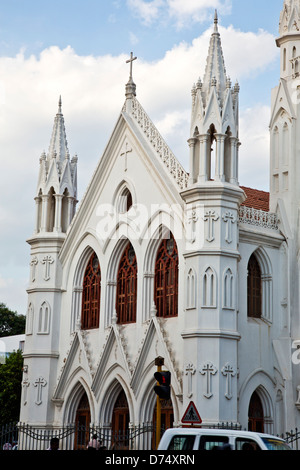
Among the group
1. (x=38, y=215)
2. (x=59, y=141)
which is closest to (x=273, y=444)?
(x=38, y=215)

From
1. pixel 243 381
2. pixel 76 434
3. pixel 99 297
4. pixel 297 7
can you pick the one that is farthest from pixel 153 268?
pixel 297 7

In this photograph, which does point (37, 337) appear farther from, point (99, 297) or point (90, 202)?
point (90, 202)

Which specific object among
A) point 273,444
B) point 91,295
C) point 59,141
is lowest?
point 273,444

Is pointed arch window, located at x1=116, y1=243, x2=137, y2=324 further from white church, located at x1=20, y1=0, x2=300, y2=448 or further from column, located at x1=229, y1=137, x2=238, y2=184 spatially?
column, located at x1=229, y1=137, x2=238, y2=184

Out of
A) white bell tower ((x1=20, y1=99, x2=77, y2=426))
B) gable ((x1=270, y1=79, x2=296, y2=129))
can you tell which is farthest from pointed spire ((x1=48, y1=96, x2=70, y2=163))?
gable ((x1=270, y1=79, x2=296, y2=129))

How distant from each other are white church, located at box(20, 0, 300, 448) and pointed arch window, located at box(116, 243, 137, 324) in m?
0.06

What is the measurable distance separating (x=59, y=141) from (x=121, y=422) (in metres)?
12.7

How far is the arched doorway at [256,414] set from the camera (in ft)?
91.2

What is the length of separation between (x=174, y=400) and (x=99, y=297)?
6822 millimetres

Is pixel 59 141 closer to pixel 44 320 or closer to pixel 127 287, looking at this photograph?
pixel 44 320

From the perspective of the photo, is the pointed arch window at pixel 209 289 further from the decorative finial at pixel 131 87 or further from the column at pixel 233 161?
the decorative finial at pixel 131 87

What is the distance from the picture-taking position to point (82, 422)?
31.9 metres

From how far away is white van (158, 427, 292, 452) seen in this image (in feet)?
46.0

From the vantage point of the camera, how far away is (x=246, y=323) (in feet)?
91.9
